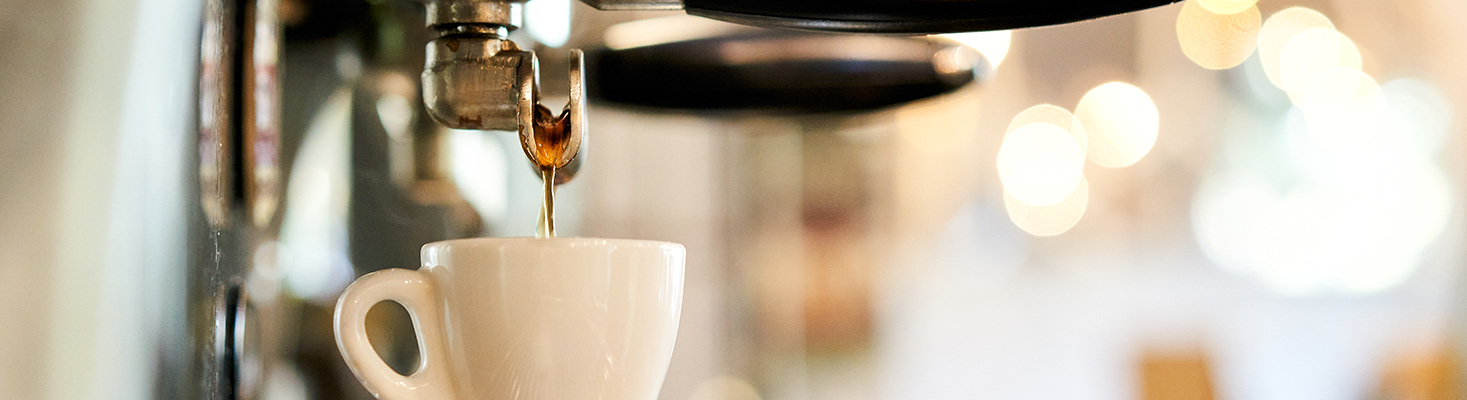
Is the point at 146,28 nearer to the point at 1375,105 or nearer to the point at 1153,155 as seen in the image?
the point at 1153,155

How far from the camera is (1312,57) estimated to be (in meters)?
0.55

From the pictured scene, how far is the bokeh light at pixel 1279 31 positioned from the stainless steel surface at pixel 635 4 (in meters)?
0.37

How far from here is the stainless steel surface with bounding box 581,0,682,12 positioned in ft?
1.16

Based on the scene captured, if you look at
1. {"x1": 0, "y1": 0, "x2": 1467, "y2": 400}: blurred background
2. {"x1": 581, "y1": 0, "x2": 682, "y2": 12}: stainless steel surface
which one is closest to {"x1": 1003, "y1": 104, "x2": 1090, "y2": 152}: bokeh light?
{"x1": 0, "y1": 0, "x2": 1467, "y2": 400}: blurred background

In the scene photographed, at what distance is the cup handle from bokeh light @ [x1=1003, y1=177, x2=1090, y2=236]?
1.05 feet

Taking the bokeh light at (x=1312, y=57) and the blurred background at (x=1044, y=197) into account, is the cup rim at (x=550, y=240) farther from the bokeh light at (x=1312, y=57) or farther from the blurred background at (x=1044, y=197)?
the bokeh light at (x=1312, y=57)

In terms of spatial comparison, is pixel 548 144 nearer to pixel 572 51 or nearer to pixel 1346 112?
pixel 572 51

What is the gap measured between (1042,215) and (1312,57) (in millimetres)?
181

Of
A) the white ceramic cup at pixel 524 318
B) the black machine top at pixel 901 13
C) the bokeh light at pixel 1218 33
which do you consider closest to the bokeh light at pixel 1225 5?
the bokeh light at pixel 1218 33

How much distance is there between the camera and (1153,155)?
54 cm

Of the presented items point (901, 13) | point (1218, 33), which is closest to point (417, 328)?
point (901, 13)

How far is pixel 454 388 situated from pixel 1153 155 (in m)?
0.40

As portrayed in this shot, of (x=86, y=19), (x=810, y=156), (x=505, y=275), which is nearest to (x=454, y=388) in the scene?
(x=505, y=275)

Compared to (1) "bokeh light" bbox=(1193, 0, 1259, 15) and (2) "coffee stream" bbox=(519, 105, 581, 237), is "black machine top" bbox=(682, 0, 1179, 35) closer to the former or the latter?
(2) "coffee stream" bbox=(519, 105, 581, 237)
